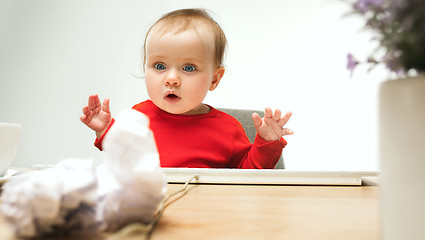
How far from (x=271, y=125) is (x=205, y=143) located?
24 cm

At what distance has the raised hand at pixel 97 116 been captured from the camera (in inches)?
37.7

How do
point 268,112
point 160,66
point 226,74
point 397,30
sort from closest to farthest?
point 397,30 → point 268,112 → point 160,66 → point 226,74

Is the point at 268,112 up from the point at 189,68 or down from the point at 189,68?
down

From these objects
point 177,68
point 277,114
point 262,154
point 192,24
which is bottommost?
point 262,154

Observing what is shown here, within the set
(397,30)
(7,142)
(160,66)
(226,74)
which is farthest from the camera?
(226,74)

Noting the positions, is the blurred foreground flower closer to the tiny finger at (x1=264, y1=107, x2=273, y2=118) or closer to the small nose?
the tiny finger at (x1=264, y1=107, x2=273, y2=118)

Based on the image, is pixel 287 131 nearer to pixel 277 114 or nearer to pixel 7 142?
pixel 277 114

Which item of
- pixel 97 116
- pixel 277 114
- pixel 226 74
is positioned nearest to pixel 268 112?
pixel 277 114

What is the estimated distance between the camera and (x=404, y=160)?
0.26 meters

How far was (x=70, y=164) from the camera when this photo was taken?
300mm

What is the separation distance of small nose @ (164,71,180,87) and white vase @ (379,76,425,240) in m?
0.68

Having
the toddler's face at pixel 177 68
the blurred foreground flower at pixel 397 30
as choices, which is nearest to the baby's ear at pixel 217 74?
the toddler's face at pixel 177 68

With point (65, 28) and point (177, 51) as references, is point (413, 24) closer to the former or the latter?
point (177, 51)

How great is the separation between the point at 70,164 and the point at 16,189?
4cm
